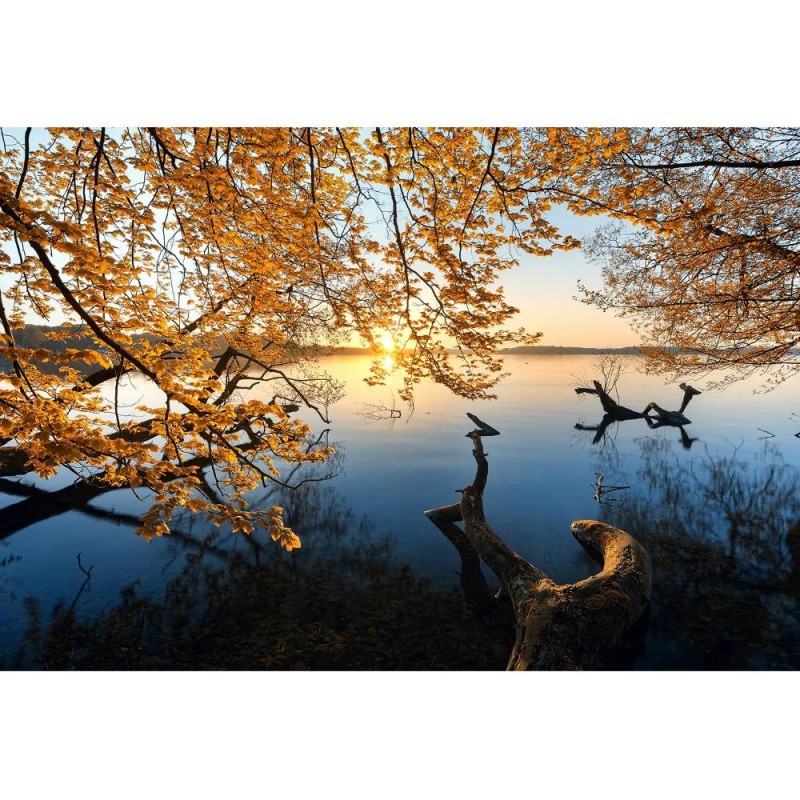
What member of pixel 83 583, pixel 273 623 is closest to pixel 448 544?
pixel 273 623

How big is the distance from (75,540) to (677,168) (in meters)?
9.28

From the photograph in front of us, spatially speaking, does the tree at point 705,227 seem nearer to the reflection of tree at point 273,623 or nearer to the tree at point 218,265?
the tree at point 218,265

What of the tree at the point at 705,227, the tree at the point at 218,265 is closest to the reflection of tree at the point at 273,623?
the tree at the point at 218,265

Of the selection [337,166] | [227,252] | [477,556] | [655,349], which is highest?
[337,166]

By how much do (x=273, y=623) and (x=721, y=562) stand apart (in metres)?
5.93

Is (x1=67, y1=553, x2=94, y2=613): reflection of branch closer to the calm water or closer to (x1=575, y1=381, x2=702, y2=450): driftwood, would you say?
the calm water

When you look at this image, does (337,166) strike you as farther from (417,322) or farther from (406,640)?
(406,640)

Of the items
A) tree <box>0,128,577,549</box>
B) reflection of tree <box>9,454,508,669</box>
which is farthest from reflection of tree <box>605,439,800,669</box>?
tree <box>0,128,577,549</box>

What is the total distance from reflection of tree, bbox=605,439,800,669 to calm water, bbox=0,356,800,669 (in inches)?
0.8

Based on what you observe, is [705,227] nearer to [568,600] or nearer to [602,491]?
[568,600]

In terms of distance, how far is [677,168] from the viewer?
327cm

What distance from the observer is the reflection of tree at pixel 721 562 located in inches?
141

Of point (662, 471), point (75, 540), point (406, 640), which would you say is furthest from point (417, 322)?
point (662, 471)

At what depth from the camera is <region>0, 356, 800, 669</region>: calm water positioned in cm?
391
